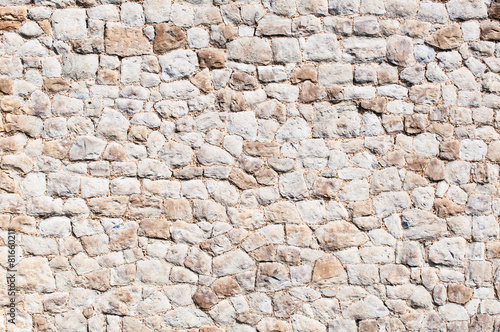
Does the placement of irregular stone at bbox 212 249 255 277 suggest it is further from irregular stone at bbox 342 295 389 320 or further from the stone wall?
irregular stone at bbox 342 295 389 320

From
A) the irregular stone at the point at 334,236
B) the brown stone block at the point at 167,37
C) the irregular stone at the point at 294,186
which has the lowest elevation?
the irregular stone at the point at 334,236

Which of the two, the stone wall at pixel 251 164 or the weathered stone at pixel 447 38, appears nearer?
the stone wall at pixel 251 164

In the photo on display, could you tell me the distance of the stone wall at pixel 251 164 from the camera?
382 cm

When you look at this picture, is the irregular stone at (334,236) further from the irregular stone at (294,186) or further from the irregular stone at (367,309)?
the irregular stone at (367,309)

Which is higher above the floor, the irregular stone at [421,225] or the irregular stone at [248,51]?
the irregular stone at [248,51]

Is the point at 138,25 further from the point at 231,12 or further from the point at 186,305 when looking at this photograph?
the point at 186,305

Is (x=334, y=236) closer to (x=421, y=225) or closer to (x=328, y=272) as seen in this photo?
(x=328, y=272)

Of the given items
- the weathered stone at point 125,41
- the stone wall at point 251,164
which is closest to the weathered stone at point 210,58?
the stone wall at point 251,164

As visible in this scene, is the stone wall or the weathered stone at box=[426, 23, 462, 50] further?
the weathered stone at box=[426, 23, 462, 50]

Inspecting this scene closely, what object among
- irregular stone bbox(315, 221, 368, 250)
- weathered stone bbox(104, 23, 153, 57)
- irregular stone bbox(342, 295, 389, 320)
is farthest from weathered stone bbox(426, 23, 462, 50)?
weathered stone bbox(104, 23, 153, 57)

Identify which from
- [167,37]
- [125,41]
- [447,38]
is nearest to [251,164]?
[167,37]

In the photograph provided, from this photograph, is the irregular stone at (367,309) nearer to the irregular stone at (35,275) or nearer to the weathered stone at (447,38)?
the weathered stone at (447,38)

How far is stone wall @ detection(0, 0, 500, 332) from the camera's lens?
382 cm

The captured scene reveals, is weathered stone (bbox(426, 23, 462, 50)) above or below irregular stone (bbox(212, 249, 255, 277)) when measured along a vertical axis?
above
